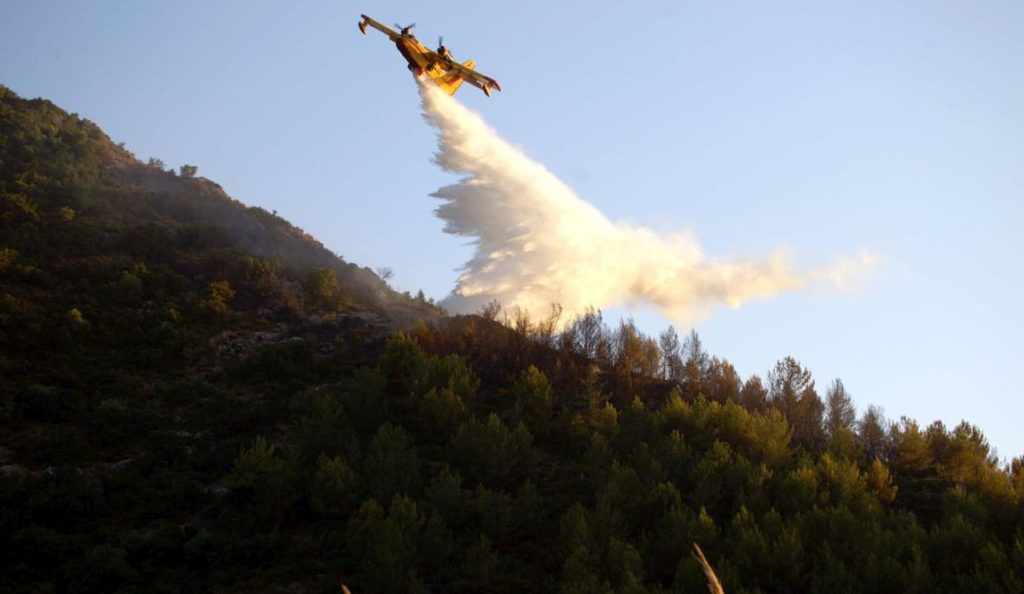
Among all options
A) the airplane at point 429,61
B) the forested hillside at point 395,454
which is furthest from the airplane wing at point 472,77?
the forested hillside at point 395,454

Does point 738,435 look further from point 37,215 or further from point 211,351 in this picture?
point 37,215

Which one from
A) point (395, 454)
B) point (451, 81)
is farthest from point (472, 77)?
point (395, 454)

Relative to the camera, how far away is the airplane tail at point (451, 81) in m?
40.8

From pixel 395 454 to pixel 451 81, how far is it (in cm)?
2210

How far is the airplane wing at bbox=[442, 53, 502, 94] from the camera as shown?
39562 millimetres

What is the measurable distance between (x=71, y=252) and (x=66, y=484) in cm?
2062

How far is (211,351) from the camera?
36.2 metres

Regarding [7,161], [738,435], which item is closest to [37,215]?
[7,161]

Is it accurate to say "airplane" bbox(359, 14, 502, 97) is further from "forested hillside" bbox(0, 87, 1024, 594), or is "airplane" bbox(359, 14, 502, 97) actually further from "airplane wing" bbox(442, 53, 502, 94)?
"forested hillside" bbox(0, 87, 1024, 594)

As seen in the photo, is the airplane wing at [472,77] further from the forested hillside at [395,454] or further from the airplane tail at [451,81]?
the forested hillside at [395,454]

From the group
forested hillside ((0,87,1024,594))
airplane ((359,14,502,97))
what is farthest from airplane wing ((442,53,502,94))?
forested hillside ((0,87,1024,594))

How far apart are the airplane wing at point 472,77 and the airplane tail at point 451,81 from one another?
46 centimetres

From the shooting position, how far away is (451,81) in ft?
135

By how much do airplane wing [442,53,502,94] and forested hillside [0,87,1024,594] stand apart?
11.3m
